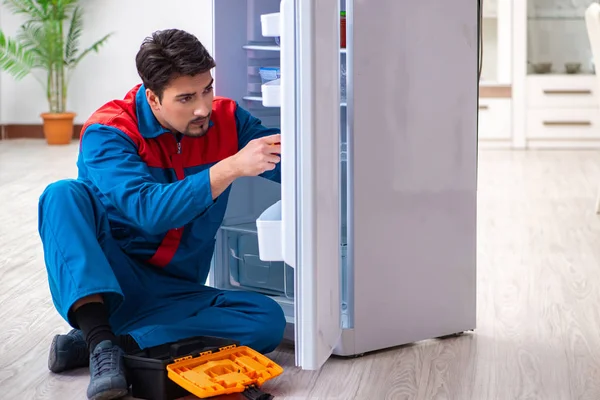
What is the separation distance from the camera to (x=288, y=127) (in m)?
1.80

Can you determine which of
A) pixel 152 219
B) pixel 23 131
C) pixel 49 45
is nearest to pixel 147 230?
pixel 152 219

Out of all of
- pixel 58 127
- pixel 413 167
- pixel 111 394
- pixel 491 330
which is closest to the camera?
pixel 111 394

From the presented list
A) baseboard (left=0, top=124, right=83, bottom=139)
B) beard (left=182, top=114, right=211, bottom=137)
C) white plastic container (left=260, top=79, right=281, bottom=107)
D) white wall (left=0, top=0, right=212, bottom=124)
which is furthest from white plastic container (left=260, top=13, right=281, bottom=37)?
baseboard (left=0, top=124, right=83, bottom=139)

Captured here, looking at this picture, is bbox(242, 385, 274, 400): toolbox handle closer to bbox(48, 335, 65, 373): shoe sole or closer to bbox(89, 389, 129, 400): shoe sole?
bbox(89, 389, 129, 400): shoe sole

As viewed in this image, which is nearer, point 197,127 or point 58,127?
point 197,127

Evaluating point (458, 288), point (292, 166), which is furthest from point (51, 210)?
point (458, 288)

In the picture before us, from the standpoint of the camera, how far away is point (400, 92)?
2201 mm

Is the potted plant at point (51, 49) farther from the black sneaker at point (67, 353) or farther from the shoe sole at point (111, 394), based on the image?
the shoe sole at point (111, 394)

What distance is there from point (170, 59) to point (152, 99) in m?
0.12

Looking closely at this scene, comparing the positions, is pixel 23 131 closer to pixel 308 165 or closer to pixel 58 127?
pixel 58 127

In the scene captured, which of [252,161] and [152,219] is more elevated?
[252,161]

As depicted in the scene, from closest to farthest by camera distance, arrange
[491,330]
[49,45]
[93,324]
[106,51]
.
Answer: [93,324] → [491,330] → [49,45] → [106,51]

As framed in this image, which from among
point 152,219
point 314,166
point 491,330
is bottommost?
point 491,330

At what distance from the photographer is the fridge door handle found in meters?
1.77
